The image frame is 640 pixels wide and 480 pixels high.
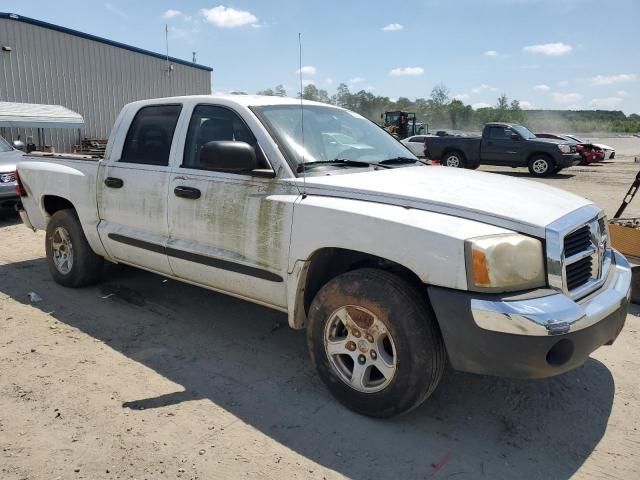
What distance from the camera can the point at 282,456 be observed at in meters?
2.68

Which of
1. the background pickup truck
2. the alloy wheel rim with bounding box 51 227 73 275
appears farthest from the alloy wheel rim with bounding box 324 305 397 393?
the background pickup truck

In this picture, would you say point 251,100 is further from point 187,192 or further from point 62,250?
point 62,250

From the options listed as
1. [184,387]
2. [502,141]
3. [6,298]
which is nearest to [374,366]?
[184,387]

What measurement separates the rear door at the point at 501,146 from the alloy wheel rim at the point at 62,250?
15.7 meters

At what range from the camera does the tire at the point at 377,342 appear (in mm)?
2707

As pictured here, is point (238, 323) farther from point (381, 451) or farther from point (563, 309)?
point (563, 309)

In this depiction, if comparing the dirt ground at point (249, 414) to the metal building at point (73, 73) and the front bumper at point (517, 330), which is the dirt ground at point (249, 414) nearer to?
the front bumper at point (517, 330)

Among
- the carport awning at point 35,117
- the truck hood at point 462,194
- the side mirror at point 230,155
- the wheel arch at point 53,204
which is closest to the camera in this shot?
the truck hood at point 462,194

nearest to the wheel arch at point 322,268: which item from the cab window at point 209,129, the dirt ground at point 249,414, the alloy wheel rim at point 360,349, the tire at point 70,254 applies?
the alloy wheel rim at point 360,349

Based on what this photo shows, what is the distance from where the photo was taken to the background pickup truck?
17.3 metres

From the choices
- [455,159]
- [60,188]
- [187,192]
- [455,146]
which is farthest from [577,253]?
[455,159]

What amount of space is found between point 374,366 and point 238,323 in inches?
68.6

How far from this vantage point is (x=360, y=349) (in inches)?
117

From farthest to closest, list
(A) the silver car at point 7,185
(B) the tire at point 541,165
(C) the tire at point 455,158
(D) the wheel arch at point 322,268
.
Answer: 1. (C) the tire at point 455,158
2. (B) the tire at point 541,165
3. (A) the silver car at point 7,185
4. (D) the wheel arch at point 322,268
